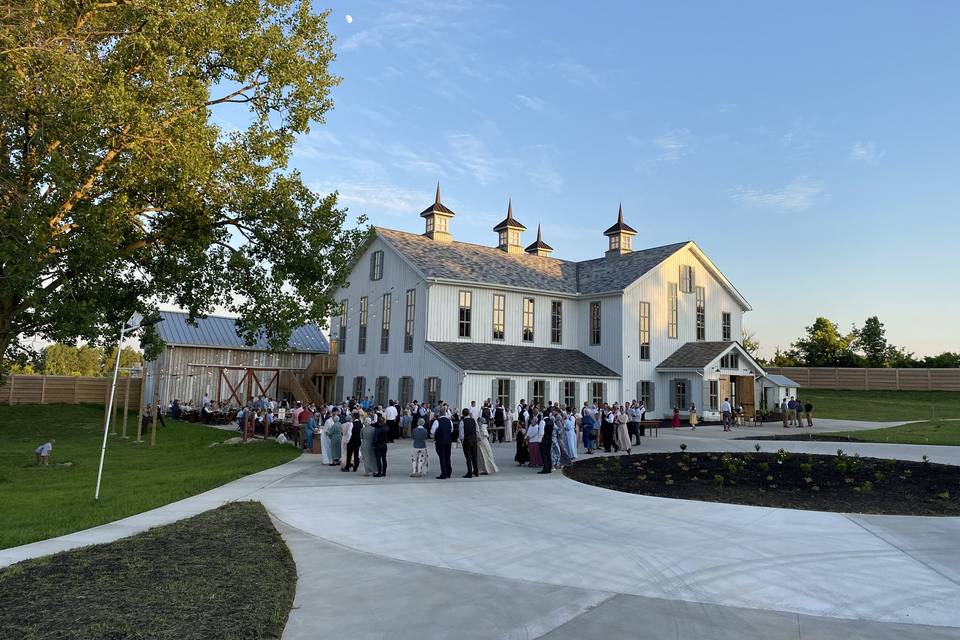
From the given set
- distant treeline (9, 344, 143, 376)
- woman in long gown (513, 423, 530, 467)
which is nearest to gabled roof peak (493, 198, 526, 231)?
woman in long gown (513, 423, 530, 467)

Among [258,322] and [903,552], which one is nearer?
[903,552]

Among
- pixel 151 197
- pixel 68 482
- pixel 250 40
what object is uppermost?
pixel 250 40

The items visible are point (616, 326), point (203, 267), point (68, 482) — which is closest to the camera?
point (68, 482)

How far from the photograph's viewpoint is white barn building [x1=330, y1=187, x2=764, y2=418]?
31.5 metres

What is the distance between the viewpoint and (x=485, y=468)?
54.5ft

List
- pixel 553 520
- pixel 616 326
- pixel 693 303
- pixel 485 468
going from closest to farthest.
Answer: pixel 553 520
pixel 485 468
pixel 616 326
pixel 693 303

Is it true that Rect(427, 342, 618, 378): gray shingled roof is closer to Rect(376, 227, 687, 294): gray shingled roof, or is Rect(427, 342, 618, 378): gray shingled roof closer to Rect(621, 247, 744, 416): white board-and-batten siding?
Rect(621, 247, 744, 416): white board-and-batten siding

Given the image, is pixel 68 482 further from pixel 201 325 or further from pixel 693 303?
pixel 693 303

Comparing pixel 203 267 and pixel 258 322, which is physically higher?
pixel 203 267

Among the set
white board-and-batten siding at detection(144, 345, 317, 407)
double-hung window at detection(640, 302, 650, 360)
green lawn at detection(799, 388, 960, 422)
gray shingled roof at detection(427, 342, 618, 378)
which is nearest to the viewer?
gray shingled roof at detection(427, 342, 618, 378)

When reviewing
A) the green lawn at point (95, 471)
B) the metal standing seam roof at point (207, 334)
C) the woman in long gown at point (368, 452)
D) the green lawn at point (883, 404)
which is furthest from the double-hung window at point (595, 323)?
the woman in long gown at point (368, 452)

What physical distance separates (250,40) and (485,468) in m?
12.5

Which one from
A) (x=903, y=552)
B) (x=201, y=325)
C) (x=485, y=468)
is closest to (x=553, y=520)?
(x=903, y=552)

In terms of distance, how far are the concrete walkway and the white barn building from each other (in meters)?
17.4
